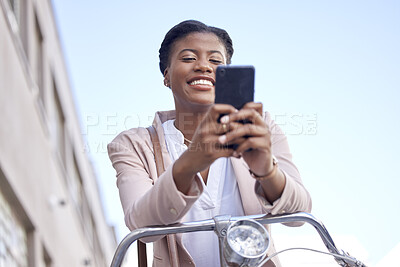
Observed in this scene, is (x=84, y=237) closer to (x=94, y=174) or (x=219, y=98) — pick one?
(x=94, y=174)

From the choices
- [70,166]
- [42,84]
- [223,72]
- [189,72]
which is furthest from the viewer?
[70,166]

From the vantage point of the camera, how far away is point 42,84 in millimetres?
15031

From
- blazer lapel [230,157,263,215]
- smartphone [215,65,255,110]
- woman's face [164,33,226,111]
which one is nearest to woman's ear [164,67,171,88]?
woman's face [164,33,226,111]

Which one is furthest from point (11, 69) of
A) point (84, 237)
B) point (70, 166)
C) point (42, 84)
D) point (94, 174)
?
point (94, 174)

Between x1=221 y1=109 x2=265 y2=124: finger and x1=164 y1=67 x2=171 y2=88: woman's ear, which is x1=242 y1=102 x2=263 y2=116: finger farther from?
x1=164 y1=67 x2=171 y2=88: woman's ear

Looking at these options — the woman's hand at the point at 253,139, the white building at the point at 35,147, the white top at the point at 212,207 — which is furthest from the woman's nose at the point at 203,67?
the white building at the point at 35,147

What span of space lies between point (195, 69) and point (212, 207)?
1.98 ft

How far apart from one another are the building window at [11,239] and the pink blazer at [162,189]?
6.40 metres

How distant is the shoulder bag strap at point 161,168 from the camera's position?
9.55 ft

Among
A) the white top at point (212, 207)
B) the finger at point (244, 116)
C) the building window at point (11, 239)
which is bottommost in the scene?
the building window at point (11, 239)

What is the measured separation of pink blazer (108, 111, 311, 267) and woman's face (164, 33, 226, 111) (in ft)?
0.54

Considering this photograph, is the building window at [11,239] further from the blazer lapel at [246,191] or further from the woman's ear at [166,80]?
the blazer lapel at [246,191]

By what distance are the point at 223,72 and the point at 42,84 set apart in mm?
13004

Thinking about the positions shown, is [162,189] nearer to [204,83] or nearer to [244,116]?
[244,116]
